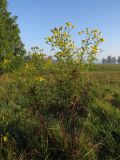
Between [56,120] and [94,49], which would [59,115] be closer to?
[56,120]

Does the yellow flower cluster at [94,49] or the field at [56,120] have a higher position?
the yellow flower cluster at [94,49]

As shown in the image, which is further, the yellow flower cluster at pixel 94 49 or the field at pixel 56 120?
the yellow flower cluster at pixel 94 49

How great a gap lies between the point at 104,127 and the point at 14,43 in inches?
885

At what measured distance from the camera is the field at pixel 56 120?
4867 mm

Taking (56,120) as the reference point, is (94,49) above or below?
above

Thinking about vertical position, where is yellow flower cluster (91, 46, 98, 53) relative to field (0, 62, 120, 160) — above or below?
above

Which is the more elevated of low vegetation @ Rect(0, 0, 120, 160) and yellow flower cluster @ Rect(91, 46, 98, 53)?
yellow flower cluster @ Rect(91, 46, 98, 53)

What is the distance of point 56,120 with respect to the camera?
5.95 meters

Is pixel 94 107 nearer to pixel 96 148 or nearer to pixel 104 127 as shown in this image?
pixel 104 127

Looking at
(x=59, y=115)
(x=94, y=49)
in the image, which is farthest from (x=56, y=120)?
(x=94, y=49)

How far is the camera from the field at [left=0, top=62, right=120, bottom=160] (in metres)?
4.87

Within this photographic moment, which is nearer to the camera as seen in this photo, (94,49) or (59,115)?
(59,115)

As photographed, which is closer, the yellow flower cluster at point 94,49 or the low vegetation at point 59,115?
the low vegetation at point 59,115

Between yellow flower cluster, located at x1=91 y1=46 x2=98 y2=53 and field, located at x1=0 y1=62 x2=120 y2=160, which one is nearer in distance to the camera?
field, located at x1=0 y1=62 x2=120 y2=160
